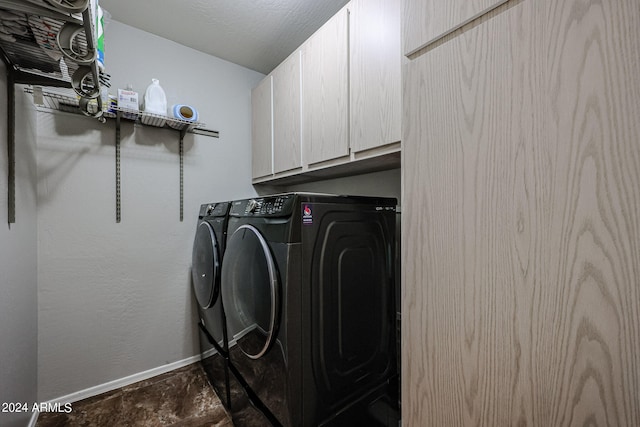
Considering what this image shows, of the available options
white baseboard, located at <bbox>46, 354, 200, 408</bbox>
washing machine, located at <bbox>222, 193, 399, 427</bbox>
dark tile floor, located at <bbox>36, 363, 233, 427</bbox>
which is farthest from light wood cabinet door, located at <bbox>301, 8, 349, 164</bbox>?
white baseboard, located at <bbox>46, 354, 200, 408</bbox>

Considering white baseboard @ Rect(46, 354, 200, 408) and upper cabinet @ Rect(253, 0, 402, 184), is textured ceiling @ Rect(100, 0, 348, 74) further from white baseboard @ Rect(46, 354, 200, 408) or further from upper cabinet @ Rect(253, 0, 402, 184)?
white baseboard @ Rect(46, 354, 200, 408)

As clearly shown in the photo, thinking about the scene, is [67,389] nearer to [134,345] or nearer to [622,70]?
[134,345]

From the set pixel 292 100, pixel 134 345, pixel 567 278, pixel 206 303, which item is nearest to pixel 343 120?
pixel 292 100

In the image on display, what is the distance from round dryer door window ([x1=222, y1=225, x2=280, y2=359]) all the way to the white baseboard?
107cm

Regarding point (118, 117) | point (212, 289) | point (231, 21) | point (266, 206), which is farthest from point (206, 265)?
point (231, 21)

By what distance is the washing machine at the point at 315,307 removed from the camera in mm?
1020

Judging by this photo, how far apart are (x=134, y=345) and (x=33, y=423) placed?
56cm

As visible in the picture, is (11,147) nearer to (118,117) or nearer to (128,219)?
(118,117)

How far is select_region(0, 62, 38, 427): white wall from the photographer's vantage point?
3.57ft

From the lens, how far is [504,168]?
0.60 m

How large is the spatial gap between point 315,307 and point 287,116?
1333mm

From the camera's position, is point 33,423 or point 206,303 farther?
point 206,303

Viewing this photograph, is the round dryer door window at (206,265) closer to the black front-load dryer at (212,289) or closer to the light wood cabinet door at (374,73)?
the black front-load dryer at (212,289)

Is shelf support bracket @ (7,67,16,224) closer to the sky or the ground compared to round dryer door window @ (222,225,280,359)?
closer to the sky
